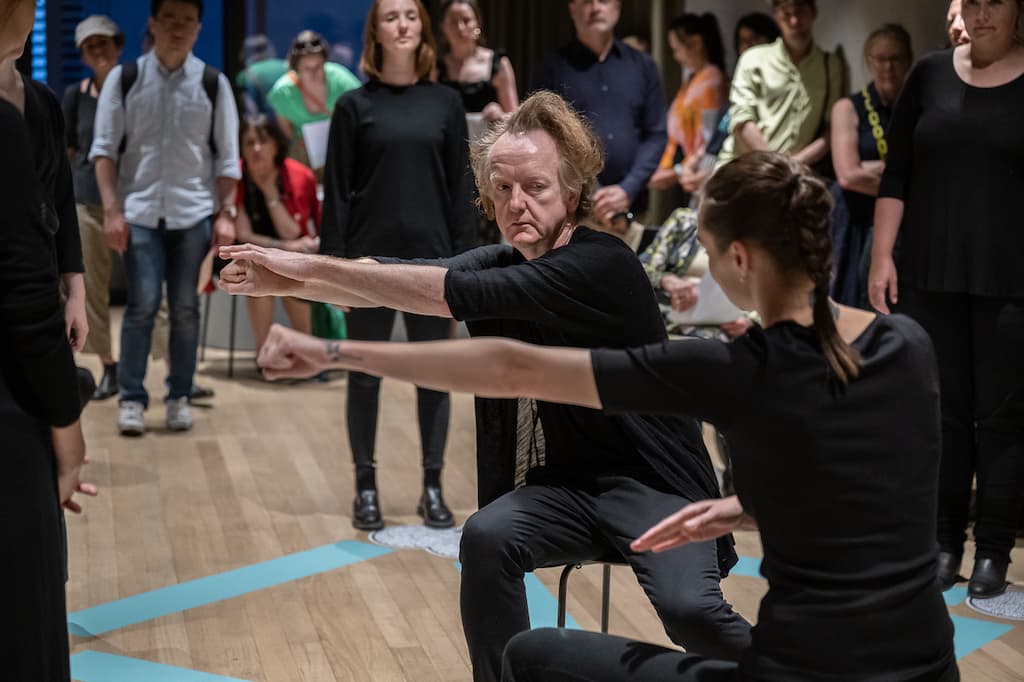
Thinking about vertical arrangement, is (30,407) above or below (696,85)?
below

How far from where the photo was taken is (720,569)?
2.38 meters

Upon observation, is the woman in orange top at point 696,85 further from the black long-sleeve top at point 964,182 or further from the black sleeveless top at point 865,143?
the black long-sleeve top at point 964,182

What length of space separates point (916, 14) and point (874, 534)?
4.01 metres

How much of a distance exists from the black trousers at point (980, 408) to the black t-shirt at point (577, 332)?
4.39 feet

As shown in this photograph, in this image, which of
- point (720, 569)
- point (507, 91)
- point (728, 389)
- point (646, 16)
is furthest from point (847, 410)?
point (646, 16)

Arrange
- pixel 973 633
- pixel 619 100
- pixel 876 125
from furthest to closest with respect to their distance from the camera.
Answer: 1. pixel 619 100
2. pixel 876 125
3. pixel 973 633

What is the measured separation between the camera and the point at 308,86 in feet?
21.2

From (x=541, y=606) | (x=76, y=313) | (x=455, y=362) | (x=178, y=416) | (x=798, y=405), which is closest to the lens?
(x=798, y=405)

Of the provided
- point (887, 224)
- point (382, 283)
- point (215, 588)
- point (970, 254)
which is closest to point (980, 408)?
point (970, 254)

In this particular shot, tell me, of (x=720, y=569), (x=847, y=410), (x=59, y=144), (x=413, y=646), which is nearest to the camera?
(x=847, y=410)

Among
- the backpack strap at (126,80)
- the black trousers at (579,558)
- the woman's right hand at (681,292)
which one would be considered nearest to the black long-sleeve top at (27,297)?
the black trousers at (579,558)

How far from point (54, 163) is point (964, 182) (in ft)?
7.28

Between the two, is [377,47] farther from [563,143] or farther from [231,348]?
[231,348]

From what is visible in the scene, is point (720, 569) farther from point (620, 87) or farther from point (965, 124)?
point (620, 87)
